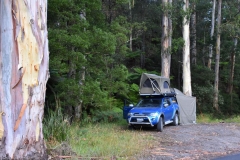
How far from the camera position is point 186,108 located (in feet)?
58.7

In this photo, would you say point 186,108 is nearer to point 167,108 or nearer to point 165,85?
point 165,85

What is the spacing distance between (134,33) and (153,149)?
22238 mm

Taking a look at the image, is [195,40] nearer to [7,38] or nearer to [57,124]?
[57,124]

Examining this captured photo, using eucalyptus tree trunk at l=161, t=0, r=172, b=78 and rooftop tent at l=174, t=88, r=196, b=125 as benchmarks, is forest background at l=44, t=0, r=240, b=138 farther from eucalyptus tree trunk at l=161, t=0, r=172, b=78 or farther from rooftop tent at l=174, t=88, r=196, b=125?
rooftop tent at l=174, t=88, r=196, b=125

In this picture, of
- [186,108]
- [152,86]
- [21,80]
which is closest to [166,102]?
[152,86]

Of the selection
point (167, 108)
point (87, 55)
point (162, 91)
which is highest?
point (87, 55)

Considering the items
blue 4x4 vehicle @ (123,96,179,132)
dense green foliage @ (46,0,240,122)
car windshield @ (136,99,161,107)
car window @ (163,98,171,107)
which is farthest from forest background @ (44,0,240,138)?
car window @ (163,98,171,107)

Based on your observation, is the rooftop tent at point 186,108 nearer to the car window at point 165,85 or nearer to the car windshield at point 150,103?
the car window at point 165,85

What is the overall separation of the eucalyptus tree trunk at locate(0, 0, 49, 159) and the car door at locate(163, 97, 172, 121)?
948 centimetres

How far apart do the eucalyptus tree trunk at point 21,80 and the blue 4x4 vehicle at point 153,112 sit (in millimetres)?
8004

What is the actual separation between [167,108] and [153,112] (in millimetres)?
1698

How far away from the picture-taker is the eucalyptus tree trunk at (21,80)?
5012mm

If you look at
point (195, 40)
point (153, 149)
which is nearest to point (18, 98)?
point (153, 149)

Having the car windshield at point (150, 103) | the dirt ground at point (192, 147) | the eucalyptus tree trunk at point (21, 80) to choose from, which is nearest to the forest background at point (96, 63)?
the car windshield at point (150, 103)
